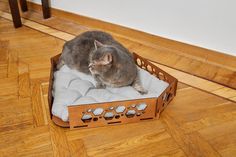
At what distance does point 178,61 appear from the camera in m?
1.35

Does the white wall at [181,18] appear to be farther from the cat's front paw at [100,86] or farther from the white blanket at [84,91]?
the cat's front paw at [100,86]

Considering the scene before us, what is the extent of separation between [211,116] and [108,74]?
424 millimetres

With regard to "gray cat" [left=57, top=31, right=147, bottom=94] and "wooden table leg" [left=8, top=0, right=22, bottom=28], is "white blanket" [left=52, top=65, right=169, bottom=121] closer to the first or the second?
"gray cat" [left=57, top=31, right=147, bottom=94]

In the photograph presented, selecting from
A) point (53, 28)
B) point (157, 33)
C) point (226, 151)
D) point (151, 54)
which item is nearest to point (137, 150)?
point (226, 151)

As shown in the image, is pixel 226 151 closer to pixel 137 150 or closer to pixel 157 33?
pixel 137 150

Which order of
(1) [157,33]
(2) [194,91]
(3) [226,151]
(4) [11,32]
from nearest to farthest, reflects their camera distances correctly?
1. (3) [226,151]
2. (2) [194,91]
3. (1) [157,33]
4. (4) [11,32]

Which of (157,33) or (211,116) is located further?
(157,33)

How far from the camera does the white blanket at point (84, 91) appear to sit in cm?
99

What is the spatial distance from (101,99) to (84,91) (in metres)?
0.08

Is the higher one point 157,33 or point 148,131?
point 157,33

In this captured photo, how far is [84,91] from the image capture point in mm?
1058

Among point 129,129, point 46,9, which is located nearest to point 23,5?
point 46,9

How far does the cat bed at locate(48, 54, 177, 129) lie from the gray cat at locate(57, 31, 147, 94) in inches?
1.4

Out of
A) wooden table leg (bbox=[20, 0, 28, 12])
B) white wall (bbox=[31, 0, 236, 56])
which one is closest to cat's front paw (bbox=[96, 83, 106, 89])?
white wall (bbox=[31, 0, 236, 56])
